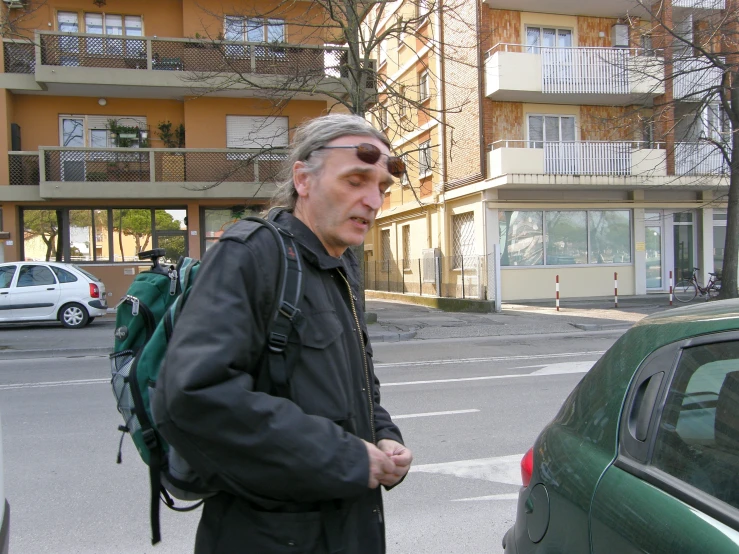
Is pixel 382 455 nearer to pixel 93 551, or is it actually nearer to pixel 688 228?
pixel 93 551

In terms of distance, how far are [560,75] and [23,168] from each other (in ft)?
55.4

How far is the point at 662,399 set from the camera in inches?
68.4

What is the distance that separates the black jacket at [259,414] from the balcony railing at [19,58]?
1954 cm

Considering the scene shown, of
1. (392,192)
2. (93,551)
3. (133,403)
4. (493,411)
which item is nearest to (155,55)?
(392,192)

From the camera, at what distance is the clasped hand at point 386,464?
54.4 inches

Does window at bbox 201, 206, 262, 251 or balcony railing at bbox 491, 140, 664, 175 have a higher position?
balcony railing at bbox 491, 140, 664, 175

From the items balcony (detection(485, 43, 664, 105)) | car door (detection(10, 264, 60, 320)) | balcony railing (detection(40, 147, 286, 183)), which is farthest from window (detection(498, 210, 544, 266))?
car door (detection(10, 264, 60, 320))

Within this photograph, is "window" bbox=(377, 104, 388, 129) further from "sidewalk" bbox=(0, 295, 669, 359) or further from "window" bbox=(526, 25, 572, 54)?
"window" bbox=(526, 25, 572, 54)

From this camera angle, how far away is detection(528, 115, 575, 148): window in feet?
64.8

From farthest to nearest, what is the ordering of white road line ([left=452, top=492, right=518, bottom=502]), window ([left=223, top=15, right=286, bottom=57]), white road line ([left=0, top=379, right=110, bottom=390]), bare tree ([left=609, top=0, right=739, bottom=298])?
window ([left=223, top=15, right=286, bottom=57]) < bare tree ([left=609, top=0, right=739, bottom=298]) < white road line ([left=0, top=379, right=110, bottom=390]) < white road line ([left=452, top=492, right=518, bottom=502])

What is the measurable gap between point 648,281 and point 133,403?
21.8m

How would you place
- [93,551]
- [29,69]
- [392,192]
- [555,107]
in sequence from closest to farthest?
[93,551], [29,69], [555,107], [392,192]

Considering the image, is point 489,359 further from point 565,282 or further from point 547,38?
point 547,38

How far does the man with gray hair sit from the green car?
0.66 metres
